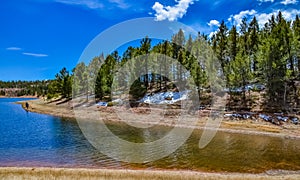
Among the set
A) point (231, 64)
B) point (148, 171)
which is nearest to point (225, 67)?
point (231, 64)

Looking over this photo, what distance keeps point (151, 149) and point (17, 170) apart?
13696mm

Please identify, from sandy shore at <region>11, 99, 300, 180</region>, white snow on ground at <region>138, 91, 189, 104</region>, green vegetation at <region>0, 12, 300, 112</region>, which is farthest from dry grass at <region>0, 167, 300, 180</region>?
white snow on ground at <region>138, 91, 189, 104</region>

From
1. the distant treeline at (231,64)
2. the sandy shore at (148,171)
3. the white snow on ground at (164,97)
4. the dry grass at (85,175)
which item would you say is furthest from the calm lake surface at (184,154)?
the white snow on ground at (164,97)

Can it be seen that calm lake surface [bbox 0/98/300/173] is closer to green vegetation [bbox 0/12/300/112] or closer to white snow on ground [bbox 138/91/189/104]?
green vegetation [bbox 0/12/300/112]

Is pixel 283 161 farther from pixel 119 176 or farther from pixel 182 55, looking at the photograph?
pixel 182 55

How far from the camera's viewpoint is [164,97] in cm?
6194

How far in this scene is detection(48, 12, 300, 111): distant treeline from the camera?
153 feet

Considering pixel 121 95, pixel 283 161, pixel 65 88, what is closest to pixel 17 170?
pixel 283 161

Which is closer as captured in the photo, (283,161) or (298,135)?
(283,161)

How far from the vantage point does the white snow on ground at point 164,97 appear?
5875 cm

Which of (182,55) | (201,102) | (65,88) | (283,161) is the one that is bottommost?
(283,161)

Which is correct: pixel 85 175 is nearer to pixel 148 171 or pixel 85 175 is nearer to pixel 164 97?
pixel 148 171

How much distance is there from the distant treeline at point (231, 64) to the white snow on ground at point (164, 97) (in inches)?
174

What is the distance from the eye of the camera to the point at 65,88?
8438 centimetres
